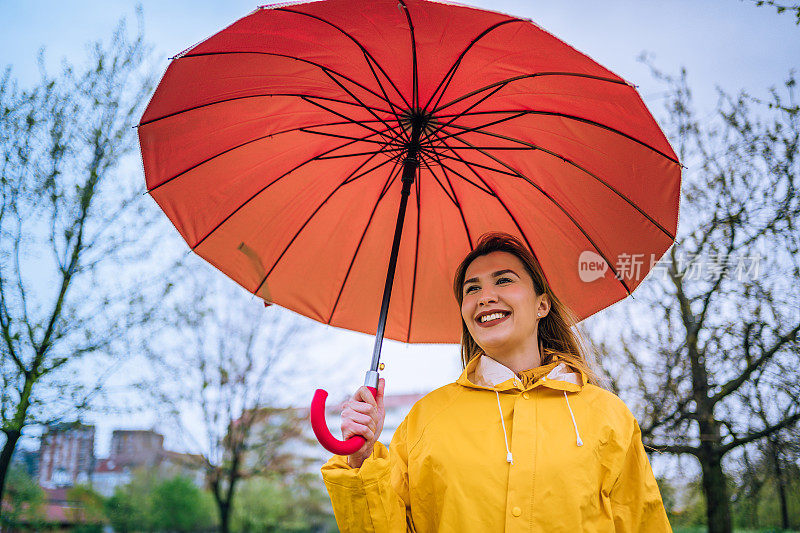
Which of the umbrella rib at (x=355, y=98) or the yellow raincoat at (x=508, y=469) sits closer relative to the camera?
the yellow raincoat at (x=508, y=469)

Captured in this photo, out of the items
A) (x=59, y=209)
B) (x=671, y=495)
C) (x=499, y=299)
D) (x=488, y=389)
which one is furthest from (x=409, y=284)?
(x=671, y=495)

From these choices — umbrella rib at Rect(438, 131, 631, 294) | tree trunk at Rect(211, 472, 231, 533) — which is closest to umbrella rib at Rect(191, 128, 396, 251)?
umbrella rib at Rect(438, 131, 631, 294)

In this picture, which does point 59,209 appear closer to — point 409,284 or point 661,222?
point 409,284

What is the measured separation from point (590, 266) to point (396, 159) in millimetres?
1137

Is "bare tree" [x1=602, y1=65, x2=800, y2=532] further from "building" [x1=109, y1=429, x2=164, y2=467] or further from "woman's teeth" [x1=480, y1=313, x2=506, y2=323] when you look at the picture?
"building" [x1=109, y1=429, x2=164, y2=467]

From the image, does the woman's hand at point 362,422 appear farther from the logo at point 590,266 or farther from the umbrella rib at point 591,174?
the logo at point 590,266

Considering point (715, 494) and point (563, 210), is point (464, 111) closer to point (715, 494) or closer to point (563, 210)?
point (563, 210)

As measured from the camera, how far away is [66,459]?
9062mm

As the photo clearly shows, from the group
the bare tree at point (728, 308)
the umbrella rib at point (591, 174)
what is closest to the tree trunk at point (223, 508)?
the bare tree at point (728, 308)

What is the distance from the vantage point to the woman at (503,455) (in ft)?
5.91

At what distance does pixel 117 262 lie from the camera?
23.6 ft

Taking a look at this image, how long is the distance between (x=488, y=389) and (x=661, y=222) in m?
1.13

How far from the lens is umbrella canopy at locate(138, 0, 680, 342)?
1.94 metres

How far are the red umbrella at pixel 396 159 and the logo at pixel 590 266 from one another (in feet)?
0.03
